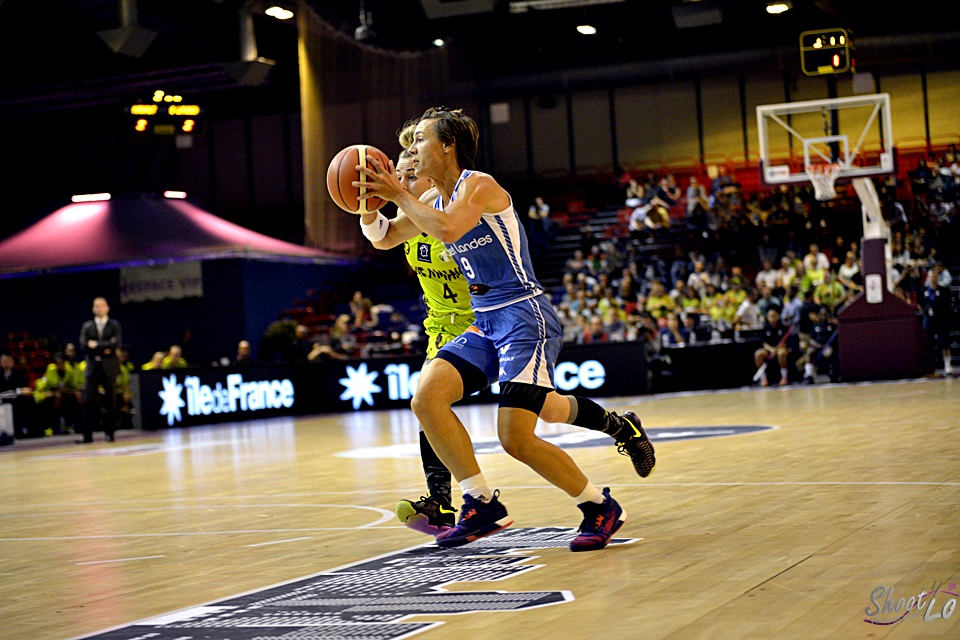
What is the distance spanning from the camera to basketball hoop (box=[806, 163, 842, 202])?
19375mm

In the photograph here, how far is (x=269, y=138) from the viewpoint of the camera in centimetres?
3428

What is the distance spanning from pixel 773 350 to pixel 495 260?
14.2 m

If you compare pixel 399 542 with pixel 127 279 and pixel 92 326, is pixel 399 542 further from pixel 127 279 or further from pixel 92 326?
pixel 127 279

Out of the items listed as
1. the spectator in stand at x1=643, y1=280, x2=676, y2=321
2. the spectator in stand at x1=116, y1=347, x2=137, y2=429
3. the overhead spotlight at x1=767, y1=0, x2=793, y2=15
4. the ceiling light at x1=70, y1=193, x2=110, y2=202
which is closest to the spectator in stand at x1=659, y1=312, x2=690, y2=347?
the spectator in stand at x1=643, y1=280, x2=676, y2=321

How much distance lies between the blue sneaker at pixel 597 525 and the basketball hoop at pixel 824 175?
15.4m

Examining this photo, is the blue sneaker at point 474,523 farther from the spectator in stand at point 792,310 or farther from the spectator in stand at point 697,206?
the spectator in stand at point 697,206

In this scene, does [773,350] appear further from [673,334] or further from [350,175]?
[350,175]

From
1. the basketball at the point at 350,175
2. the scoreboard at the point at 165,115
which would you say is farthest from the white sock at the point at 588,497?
the scoreboard at the point at 165,115

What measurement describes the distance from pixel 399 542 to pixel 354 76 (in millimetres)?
22555

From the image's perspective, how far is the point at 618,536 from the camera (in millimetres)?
5273

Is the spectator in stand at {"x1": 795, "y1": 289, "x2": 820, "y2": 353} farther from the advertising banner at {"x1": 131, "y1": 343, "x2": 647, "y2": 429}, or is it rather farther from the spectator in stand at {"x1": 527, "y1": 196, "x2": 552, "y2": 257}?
the spectator in stand at {"x1": 527, "y1": 196, "x2": 552, "y2": 257}

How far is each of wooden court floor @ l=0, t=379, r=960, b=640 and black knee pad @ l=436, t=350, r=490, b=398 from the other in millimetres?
790

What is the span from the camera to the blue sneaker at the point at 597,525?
4887mm

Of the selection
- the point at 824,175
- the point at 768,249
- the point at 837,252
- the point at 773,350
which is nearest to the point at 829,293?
the point at 824,175
